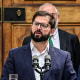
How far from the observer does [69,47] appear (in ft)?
11.9

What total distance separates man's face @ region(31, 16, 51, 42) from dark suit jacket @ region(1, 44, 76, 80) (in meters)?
0.26

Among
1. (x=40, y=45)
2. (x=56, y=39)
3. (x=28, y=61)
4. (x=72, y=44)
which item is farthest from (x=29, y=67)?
(x=72, y=44)

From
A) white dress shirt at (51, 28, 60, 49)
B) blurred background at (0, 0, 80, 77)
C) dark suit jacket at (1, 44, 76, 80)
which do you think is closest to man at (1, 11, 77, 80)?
dark suit jacket at (1, 44, 76, 80)

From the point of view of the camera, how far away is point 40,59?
8.52ft

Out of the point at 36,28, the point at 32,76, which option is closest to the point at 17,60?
the point at 32,76

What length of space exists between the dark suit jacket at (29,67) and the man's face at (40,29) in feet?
0.84

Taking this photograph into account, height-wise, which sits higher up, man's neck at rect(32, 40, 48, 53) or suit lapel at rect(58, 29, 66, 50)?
Answer: man's neck at rect(32, 40, 48, 53)

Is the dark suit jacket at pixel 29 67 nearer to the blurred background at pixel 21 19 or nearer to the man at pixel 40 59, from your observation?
the man at pixel 40 59

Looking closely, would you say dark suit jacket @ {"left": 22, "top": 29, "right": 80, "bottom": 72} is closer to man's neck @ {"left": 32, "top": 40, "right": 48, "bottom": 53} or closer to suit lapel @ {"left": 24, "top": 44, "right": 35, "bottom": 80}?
suit lapel @ {"left": 24, "top": 44, "right": 35, "bottom": 80}

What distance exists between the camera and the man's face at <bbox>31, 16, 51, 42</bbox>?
2428mm

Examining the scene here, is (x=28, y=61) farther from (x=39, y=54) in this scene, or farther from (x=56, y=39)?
(x=56, y=39)

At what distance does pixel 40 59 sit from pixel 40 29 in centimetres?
29

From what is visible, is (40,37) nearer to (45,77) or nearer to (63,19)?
(45,77)

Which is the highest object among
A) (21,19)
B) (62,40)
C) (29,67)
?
(21,19)
